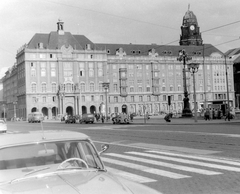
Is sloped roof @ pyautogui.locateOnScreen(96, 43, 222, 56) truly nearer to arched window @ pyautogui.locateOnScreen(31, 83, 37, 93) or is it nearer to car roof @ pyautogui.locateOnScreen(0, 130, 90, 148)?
arched window @ pyautogui.locateOnScreen(31, 83, 37, 93)

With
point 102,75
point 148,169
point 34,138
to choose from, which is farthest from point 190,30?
point 34,138

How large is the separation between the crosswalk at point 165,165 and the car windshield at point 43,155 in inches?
152

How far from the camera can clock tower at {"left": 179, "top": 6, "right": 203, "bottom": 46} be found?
123 metres

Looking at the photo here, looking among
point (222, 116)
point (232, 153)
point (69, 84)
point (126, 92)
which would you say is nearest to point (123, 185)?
point (232, 153)

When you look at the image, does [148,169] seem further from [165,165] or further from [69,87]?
[69,87]

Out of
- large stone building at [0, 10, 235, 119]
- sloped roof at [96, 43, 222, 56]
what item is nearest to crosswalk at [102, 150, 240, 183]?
large stone building at [0, 10, 235, 119]

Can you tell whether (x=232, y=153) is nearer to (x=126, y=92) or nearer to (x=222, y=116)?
(x=222, y=116)

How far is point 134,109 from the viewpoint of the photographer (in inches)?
4540

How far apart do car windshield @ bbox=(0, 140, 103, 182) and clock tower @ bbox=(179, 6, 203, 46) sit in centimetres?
12152

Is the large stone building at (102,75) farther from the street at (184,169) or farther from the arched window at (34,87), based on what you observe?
the street at (184,169)

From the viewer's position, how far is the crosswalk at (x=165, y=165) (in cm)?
927

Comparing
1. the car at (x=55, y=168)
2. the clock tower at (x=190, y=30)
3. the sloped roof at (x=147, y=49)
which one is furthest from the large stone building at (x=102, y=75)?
the car at (x=55, y=168)

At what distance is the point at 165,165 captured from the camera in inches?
428

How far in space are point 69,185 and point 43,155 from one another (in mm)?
1146
